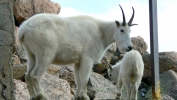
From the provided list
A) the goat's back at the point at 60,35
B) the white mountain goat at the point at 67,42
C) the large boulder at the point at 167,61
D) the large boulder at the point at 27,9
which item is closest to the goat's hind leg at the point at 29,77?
the white mountain goat at the point at 67,42

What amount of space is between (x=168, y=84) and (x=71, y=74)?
13.3 ft

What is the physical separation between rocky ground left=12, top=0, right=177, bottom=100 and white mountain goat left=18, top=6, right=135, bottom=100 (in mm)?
1580

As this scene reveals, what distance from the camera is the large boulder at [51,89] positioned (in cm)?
778

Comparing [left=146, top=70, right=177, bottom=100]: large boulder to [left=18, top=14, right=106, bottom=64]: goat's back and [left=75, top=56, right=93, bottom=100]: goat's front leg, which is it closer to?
[left=18, top=14, right=106, bottom=64]: goat's back

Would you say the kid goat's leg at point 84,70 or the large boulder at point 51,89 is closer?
the kid goat's leg at point 84,70

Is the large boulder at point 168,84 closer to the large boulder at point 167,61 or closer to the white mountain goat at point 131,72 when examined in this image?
the large boulder at point 167,61

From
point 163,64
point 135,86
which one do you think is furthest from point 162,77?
point 135,86

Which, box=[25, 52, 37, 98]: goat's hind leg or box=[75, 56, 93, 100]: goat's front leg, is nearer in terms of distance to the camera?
box=[25, 52, 37, 98]: goat's hind leg

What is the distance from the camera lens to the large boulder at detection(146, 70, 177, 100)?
43.0ft

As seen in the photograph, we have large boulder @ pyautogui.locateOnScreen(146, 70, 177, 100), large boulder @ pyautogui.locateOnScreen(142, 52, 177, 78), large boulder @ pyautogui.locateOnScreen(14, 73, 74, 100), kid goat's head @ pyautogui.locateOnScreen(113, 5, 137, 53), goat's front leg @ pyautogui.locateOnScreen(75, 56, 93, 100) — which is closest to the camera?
goat's front leg @ pyautogui.locateOnScreen(75, 56, 93, 100)

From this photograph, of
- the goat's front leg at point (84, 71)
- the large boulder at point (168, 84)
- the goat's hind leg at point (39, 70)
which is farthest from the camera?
the large boulder at point (168, 84)

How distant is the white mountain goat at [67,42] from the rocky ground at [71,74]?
5.18ft

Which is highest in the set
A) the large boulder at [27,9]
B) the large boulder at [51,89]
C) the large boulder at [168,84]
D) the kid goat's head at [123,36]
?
the large boulder at [27,9]

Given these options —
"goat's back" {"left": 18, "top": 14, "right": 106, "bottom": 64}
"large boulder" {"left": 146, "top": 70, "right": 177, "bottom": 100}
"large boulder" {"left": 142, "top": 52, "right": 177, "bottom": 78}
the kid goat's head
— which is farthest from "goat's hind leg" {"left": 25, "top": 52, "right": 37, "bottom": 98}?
"large boulder" {"left": 142, "top": 52, "right": 177, "bottom": 78}
